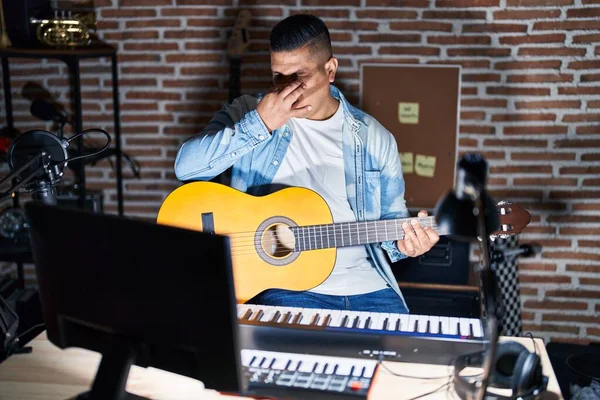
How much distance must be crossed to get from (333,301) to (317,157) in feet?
1.82

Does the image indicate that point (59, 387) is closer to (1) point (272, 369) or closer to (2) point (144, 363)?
(2) point (144, 363)

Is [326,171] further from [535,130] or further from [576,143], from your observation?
[576,143]

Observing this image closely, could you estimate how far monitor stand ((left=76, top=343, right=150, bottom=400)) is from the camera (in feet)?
4.58

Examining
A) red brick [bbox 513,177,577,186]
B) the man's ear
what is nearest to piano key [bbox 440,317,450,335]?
the man's ear

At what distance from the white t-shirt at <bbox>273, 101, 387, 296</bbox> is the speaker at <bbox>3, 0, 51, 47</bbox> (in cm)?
183

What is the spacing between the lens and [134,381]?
171cm

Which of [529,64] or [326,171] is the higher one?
[529,64]

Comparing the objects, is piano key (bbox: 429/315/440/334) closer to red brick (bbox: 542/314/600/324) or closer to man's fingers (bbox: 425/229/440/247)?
man's fingers (bbox: 425/229/440/247)

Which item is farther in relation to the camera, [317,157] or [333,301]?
[317,157]

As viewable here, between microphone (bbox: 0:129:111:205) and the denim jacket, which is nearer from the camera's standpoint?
microphone (bbox: 0:129:111:205)

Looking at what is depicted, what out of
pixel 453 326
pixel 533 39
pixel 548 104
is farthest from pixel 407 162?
pixel 453 326

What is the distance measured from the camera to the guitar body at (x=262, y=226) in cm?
240

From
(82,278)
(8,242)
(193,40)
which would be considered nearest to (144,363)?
(82,278)

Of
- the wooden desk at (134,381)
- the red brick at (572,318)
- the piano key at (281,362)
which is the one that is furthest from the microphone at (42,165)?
the red brick at (572,318)
